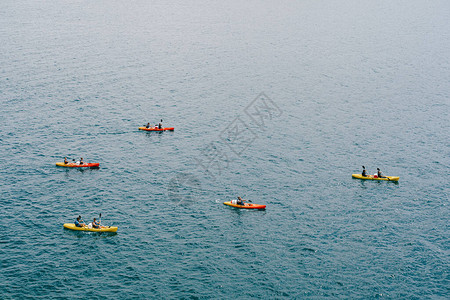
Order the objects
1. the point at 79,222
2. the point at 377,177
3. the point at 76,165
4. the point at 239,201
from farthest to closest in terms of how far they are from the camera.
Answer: the point at 377,177 → the point at 76,165 → the point at 239,201 → the point at 79,222

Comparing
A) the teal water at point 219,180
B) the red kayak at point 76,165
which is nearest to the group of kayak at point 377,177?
the teal water at point 219,180

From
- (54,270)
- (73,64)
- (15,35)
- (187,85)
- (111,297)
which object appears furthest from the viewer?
(15,35)

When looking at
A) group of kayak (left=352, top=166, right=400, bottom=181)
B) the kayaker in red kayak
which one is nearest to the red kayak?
the kayaker in red kayak

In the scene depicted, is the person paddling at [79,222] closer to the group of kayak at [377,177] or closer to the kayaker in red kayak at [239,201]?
the kayaker in red kayak at [239,201]

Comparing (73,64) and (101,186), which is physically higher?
(73,64)

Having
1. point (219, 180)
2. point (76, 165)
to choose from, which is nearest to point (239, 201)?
point (219, 180)

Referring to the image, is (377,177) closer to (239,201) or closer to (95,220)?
(239,201)

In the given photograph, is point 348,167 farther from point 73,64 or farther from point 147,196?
point 73,64

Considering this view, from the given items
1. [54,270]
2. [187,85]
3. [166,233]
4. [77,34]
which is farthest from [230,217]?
[77,34]
